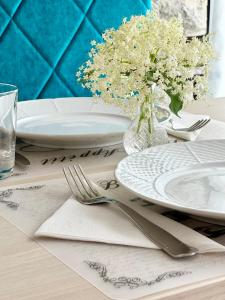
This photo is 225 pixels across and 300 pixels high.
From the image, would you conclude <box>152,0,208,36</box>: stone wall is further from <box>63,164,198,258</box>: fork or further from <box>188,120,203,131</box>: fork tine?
<box>63,164,198,258</box>: fork

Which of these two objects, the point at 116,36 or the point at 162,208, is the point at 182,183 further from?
the point at 116,36

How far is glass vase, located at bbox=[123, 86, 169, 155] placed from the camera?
1298 millimetres

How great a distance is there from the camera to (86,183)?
1143 millimetres

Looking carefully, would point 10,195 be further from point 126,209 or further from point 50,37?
point 50,37

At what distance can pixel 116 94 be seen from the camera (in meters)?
1.26

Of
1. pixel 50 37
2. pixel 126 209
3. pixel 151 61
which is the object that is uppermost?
pixel 151 61

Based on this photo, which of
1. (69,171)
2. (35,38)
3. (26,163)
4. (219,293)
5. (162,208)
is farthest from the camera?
(35,38)

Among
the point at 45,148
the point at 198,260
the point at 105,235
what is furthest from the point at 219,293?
the point at 45,148

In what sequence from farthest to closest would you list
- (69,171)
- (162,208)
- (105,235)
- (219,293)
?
(69,171) → (162,208) → (105,235) → (219,293)

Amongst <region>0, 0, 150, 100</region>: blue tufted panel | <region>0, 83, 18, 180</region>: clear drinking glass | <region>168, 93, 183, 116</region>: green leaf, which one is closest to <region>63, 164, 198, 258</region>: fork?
<region>0, 83, 18, 180</region>: clear drinking glass

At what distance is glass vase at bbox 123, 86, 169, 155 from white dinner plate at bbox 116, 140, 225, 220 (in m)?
0.06

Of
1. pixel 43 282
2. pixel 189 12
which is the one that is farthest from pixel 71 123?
pixel 189 12

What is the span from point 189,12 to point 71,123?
2.08 meters

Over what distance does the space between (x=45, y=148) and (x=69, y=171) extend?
0.25 metres
